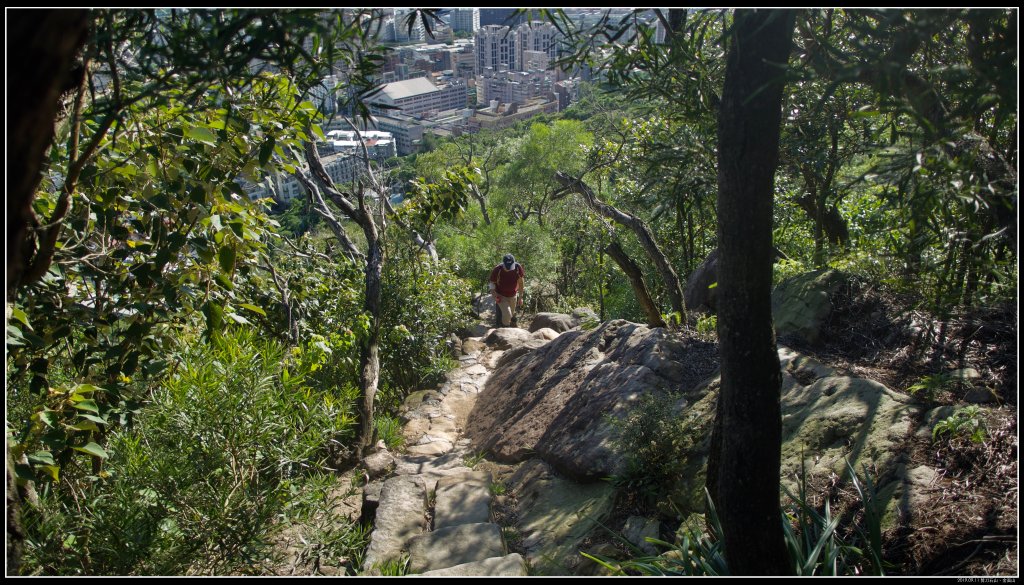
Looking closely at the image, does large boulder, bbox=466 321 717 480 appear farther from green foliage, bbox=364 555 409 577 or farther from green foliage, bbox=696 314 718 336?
green foliage, bbox=364 555 409 577

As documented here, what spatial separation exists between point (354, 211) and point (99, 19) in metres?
3.79

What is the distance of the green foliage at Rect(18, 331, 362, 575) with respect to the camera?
287cm

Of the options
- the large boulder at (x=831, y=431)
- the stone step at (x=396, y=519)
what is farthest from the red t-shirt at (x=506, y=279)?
the large boulder at (x=831, y=431)

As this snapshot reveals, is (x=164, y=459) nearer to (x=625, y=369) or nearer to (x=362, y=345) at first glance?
(x=362, y=345)

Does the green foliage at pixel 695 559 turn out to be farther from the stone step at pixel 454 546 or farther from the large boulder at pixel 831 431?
the stone step at pixel 454 546

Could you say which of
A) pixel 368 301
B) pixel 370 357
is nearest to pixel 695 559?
pixel 370 357

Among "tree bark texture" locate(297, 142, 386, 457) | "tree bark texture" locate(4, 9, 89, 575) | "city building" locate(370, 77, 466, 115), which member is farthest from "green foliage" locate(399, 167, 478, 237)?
"city building" locate(370, 77, 466, 115)

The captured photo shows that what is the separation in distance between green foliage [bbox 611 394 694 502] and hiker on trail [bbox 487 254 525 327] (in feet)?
19.8

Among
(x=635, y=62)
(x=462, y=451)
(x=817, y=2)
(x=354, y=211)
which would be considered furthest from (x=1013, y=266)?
(x=354, y=211)

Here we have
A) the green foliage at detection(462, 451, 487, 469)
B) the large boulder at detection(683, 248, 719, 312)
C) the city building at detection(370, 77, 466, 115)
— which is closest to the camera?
the green foliage at detection(462, 451, 487, 469)

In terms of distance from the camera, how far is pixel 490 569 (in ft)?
10.8

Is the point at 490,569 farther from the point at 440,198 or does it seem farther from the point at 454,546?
the point at 440,198

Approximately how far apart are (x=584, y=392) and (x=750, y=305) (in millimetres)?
3189

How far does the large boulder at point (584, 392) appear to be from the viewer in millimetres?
4844
